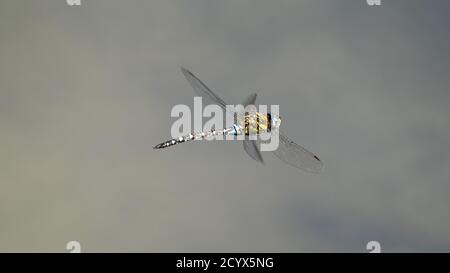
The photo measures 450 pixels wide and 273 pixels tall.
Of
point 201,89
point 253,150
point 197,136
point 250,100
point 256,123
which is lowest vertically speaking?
point 253,150

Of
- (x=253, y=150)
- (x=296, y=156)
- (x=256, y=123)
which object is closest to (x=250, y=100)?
(x=256, y=123)

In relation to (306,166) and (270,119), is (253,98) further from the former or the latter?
(306,166)

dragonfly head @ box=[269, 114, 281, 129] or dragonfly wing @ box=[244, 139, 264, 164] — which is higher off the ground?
dragonfly head @ box=[269, 114, 281, 129]

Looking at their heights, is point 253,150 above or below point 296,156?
above

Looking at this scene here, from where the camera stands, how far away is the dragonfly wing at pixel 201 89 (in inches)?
1395

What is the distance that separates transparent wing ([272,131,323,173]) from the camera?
31.7 m

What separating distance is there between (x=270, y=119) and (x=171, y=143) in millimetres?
7380

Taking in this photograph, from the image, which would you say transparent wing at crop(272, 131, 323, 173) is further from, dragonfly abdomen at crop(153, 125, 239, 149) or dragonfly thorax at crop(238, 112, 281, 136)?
dragonfly abdomen at crop(153, 125, 239, 149)

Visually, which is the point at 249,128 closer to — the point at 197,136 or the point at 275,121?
the point at 275,121

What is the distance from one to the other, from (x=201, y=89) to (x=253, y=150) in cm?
662

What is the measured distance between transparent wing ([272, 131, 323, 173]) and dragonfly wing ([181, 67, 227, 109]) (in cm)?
564

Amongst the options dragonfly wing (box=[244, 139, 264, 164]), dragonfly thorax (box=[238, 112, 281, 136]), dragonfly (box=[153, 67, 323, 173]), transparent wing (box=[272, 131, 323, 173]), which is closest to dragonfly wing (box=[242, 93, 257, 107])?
dragonfly (box=[153, 67, 323, 173])

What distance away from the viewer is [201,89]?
3550 centimetres
